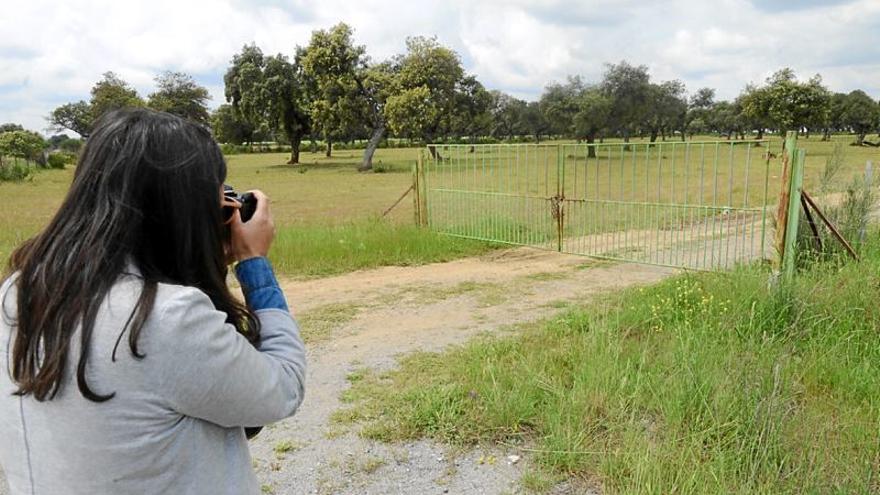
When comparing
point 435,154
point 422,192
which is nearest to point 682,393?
point 422,192

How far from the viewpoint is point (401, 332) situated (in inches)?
210

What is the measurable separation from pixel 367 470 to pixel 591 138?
35.1 meters

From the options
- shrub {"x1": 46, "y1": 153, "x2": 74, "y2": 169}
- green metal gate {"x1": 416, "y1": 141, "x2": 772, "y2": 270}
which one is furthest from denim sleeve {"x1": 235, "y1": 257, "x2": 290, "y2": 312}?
shrub {"x1": 46, "y1": 153, "x2": 74, "y2": 169}

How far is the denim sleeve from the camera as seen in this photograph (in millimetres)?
1276

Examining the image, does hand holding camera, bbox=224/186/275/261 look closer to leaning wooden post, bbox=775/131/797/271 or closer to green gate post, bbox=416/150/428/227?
leaning wooden post, bbox=775/131/797/271

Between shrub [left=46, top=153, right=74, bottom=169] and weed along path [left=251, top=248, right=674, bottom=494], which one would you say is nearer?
weed along path [left=251, top=248, right=674, bottom=494]

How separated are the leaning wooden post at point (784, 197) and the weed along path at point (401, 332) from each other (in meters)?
1.70

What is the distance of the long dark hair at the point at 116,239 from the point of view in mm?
984

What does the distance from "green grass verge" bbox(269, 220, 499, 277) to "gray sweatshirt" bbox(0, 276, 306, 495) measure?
21.9 feet

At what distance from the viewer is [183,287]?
1.03 m

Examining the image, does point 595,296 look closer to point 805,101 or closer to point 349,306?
point 349,306

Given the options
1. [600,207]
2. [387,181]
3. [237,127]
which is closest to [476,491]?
[600,207]

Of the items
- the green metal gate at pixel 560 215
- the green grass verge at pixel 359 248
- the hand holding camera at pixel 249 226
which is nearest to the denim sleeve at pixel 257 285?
the hand holding camera at pixel 249 226

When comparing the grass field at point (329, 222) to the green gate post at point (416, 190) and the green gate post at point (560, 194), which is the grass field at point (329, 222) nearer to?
the green gate post at point (416, 190)
